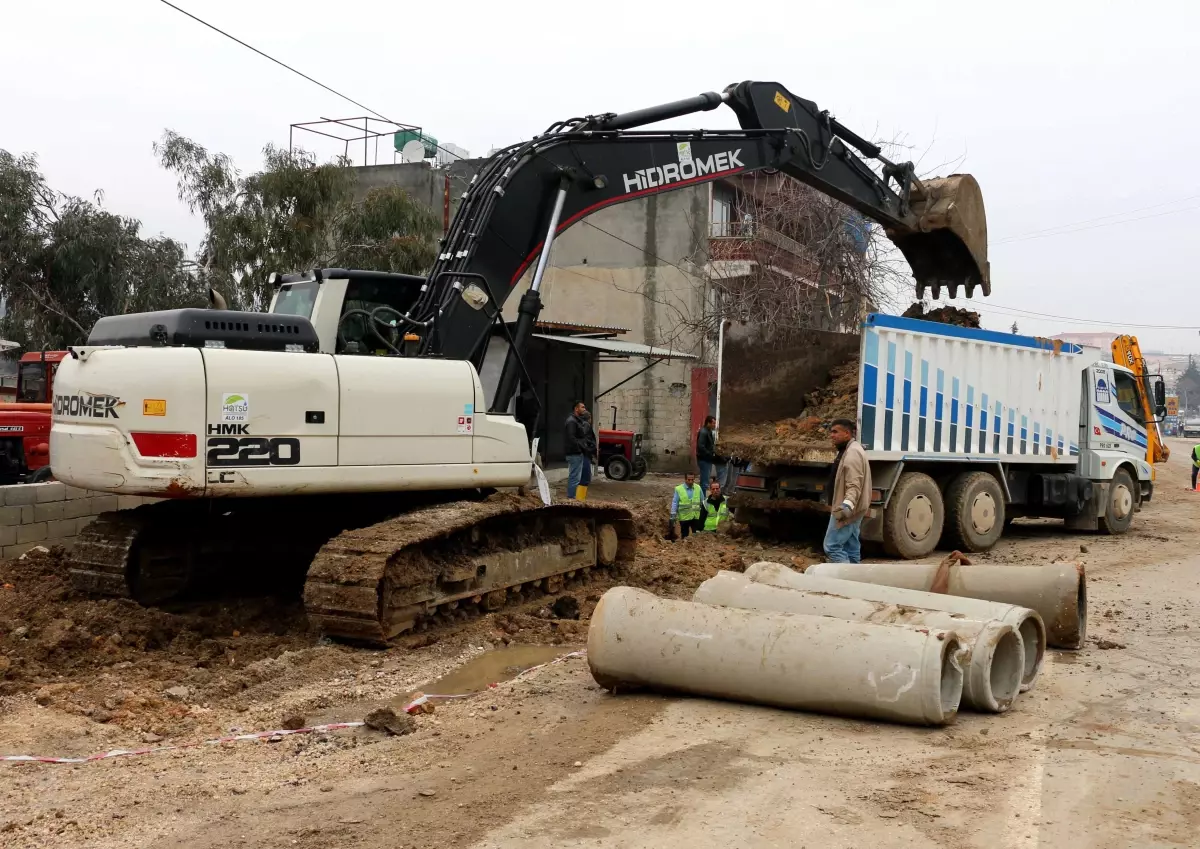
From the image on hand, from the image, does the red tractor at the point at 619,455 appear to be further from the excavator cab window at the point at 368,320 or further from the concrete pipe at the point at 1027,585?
the concrete pipe at the point at 1027,585

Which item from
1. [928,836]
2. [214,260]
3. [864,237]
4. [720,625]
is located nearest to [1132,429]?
[864,237]

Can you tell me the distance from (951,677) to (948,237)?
8599 millimetres

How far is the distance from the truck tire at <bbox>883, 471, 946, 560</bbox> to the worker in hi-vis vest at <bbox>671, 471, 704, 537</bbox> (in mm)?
2528

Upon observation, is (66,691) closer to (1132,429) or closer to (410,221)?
(1132,429)

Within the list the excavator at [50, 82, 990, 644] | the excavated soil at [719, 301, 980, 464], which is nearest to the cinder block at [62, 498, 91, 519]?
the excavator at [50, 82, 990, 644]

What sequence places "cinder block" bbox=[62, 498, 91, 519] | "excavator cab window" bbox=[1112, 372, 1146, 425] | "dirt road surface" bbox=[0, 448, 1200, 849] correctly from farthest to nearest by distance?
"excavator cab window" bbox=[1112, 372, 1146, 425], "cinder block" bbox=[62, 498, 91, 519], "dirt road surface" bbox=[0, 448, 1200, 849]

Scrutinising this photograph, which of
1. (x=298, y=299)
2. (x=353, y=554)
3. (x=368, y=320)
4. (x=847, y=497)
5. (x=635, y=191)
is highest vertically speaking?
(x=635, y=191)

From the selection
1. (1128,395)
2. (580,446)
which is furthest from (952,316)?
(580,446)

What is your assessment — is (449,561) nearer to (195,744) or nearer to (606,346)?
(195,744)

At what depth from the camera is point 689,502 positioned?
44.2ft

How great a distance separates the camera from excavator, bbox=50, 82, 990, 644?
6652mm

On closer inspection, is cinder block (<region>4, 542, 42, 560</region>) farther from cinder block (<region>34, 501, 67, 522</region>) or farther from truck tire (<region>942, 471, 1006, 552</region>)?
truck tire (<region>942, 471, 1006, 552</region>)

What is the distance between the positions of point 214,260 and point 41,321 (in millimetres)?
4335

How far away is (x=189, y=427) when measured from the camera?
654 cm
